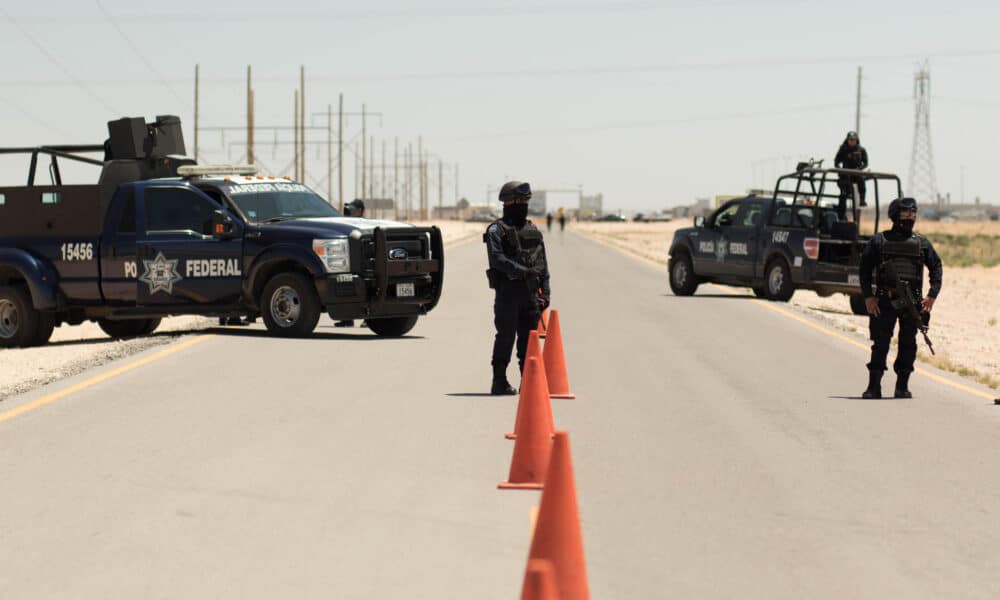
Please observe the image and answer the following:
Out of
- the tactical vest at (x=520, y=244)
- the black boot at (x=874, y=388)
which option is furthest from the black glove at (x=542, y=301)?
the black boot at (x=874, y=388)

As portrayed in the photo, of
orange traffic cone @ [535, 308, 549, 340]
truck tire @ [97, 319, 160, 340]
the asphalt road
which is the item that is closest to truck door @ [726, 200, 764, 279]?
orange traffic cone @ [535, 308, 549, 340]

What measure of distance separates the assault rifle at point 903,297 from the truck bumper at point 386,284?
23.2 feet

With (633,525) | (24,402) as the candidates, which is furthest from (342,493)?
(24,402)

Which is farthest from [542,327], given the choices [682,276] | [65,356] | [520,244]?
[682,276]

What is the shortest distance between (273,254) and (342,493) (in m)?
10.4

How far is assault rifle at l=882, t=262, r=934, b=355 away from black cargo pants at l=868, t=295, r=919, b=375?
6cm

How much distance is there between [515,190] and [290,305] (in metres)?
6.98

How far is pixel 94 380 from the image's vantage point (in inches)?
563

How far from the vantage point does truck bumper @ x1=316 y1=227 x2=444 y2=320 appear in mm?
18234

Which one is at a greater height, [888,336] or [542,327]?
[888,336]

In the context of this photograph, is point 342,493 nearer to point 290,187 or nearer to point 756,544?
point 756,544

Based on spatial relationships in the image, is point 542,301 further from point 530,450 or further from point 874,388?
point 530,450

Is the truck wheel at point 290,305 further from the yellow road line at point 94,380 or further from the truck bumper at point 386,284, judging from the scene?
the yellow road line at point 94,380

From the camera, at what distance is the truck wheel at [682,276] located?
29.9m
